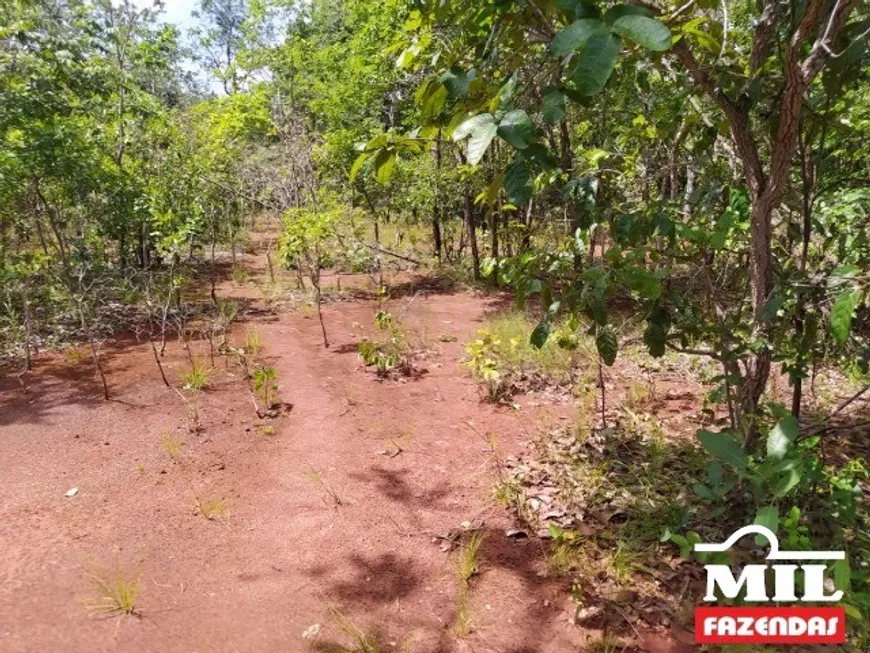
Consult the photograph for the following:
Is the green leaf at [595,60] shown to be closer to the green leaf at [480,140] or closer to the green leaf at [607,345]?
the green leaf at [480,140]

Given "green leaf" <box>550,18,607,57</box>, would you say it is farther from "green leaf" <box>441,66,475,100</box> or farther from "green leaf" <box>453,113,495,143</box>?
"green leaf" <box>441,66,475,100</box>

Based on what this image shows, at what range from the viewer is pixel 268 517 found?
118 inches

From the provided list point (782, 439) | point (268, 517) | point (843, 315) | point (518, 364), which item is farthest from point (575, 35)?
point (518, 364)

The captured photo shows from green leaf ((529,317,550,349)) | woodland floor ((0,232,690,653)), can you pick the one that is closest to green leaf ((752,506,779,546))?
green leaf ((529,317,550,349))

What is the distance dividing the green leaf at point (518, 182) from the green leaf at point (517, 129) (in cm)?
9

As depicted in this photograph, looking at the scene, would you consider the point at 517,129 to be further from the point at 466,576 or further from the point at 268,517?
the point at 268,517

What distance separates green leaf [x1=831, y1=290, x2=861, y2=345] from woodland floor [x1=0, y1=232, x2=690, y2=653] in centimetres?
149

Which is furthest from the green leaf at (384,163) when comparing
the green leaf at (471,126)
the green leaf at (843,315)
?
the green leaf at (843,315)

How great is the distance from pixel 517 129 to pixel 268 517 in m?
2.72

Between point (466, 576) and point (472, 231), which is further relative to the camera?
point (472, 231)

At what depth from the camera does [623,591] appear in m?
2.37

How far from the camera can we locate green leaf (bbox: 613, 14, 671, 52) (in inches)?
34.9

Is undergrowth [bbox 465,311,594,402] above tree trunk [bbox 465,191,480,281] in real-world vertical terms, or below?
below

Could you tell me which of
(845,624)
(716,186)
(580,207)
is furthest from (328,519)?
(716,186)
